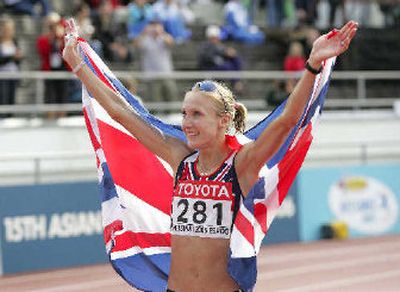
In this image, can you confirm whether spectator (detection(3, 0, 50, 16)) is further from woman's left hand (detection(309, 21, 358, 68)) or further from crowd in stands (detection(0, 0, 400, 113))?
woman's left hand (detection(309, 21, 358, 68))

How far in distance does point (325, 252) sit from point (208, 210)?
1080 cm

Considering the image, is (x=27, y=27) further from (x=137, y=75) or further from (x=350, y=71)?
(x=350, y=71)

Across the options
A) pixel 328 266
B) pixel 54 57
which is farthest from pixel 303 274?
pixel 54 57

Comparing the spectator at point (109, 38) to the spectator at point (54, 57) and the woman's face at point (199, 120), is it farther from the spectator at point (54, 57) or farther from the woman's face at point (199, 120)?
the woman's face at point (199, 120)

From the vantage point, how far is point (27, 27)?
19766 mm

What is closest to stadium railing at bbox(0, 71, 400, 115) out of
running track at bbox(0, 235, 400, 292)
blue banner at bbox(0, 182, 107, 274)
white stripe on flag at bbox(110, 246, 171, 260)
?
blue banner at bbox(0, 182, 107, 274)

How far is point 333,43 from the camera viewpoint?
18.7 ft

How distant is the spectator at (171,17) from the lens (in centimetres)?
1988

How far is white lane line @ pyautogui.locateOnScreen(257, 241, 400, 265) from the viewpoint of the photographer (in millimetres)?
15844

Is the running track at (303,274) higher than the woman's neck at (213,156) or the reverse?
the reverse

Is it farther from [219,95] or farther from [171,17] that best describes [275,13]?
[219,95]

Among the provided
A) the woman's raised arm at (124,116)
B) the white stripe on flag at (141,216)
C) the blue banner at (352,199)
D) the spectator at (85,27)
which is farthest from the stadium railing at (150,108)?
the woman's raised arm at (124,116)

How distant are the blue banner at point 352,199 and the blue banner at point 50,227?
425cm

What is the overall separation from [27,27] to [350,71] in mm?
8108
